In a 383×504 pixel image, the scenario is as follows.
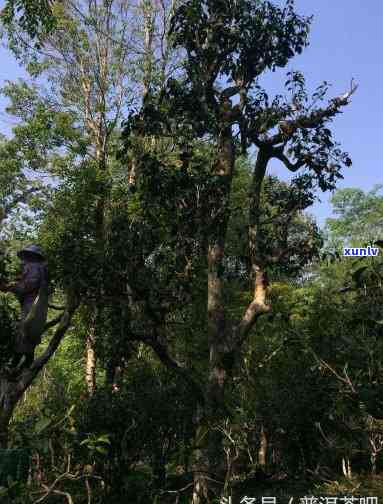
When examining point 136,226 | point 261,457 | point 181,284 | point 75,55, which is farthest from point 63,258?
point 75,55

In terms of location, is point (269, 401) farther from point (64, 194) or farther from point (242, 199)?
point (242, 199)

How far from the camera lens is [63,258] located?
8.46m

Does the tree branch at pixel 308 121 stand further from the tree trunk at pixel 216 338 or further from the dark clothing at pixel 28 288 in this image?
the dark clothing at pixel 28 288

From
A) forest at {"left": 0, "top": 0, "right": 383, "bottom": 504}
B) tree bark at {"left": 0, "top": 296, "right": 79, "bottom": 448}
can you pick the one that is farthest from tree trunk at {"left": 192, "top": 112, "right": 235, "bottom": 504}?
tree bark at {"left": 0, "top": 296, "right": 79, "bottom": 448}

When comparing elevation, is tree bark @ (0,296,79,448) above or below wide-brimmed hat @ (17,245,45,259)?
below

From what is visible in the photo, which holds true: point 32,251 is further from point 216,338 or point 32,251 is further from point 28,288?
point 216,338

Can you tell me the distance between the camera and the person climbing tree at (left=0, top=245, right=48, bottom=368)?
5.93 meters

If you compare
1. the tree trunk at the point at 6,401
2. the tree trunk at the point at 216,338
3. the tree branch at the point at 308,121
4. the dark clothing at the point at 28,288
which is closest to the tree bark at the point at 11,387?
the tree trunk at the point at 6,401

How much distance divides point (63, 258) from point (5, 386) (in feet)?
8.51

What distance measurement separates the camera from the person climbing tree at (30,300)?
5930 mm

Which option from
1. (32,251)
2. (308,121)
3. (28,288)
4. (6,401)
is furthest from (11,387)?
(308,121)

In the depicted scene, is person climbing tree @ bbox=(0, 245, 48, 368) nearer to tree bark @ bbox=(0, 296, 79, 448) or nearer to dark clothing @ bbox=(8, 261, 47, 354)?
dark clothing @ bbox=(8, 261, 47, 354)

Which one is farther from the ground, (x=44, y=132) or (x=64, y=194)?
(x=44, y=132)

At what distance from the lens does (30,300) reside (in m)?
6.12
